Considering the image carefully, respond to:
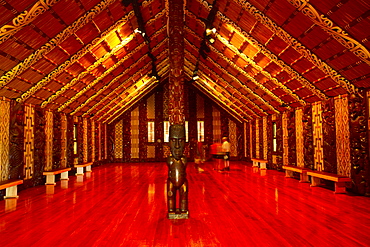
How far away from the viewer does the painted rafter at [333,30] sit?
4891 millimetres

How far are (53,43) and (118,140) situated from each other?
11265mm

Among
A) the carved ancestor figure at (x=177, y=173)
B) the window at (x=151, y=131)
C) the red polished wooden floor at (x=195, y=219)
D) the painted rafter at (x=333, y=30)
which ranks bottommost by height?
the red polished wooden floor at (x=195, y=219)

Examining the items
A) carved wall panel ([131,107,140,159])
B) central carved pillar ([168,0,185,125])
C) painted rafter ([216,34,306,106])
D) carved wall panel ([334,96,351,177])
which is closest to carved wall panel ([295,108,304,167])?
painted rafter ([216,34,306,106])

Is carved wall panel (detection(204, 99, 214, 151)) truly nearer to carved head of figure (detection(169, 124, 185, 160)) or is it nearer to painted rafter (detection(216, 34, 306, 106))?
painted rafter (detection(216, 34, 306, 106))

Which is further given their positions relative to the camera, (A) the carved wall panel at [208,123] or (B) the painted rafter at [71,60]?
(A) the carved wall panel at [208,123]

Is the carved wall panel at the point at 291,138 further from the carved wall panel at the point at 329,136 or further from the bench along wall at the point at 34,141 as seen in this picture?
the bench along wall at the point at 34,141

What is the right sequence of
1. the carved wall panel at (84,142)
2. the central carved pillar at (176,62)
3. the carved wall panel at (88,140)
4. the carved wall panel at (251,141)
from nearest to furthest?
the central carved pillar at (176,62) < the carved wall panel at (84,142) < the carved wall panel at (88,140) < the carved wall panel at (251,141)

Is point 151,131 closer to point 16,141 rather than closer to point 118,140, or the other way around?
point 118,140

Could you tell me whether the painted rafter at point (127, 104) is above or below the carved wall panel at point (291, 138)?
above

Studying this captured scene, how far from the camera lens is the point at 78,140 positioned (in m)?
11.8

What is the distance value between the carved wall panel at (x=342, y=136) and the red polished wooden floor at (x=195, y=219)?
0.69 m

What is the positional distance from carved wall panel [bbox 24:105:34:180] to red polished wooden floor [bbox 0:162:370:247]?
826mm

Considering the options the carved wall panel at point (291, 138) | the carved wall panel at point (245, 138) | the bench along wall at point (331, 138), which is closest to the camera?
the bench along wall at point (331, 138)

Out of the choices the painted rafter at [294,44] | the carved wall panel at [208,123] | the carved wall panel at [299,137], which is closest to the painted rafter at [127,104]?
the carved wall panel at [208,123]
